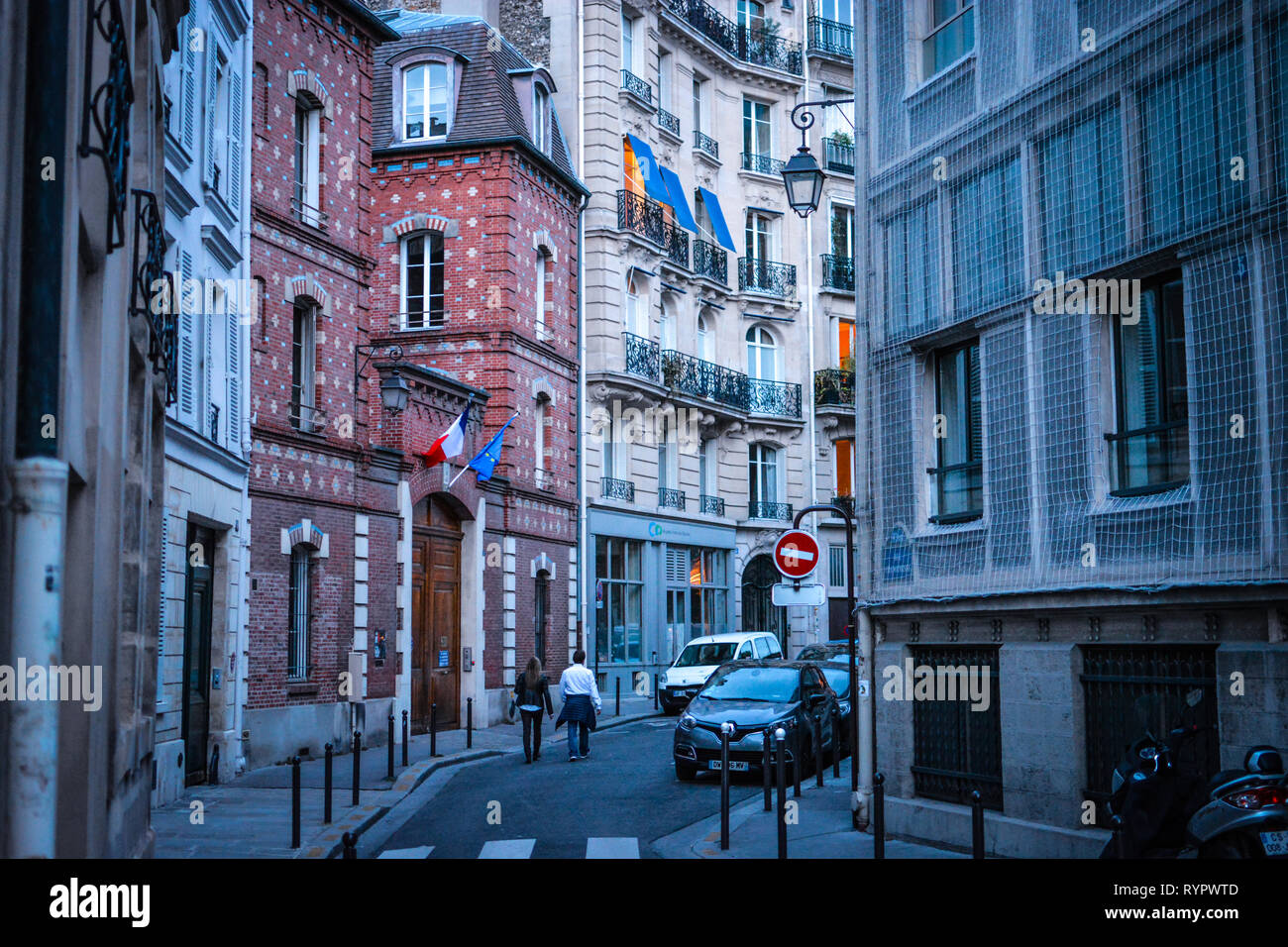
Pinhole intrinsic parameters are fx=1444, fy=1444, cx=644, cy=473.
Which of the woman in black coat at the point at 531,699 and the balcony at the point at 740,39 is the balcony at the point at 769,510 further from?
the woman in black coat at the point at 531,699

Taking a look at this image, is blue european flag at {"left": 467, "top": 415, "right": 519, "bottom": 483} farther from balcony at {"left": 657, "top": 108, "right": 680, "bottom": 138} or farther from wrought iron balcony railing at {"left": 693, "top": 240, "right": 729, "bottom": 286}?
balcony at {"left": 657, "top": 108, "right": 680, "bottom": 138}

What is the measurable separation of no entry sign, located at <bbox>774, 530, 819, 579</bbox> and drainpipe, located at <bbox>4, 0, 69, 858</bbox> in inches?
429

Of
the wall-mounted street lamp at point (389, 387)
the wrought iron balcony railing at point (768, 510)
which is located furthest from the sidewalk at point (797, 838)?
the wrought iron balcony railing at point (768, 510)

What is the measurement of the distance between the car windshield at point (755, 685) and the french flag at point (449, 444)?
23.7 ft

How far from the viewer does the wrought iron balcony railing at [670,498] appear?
132 feet

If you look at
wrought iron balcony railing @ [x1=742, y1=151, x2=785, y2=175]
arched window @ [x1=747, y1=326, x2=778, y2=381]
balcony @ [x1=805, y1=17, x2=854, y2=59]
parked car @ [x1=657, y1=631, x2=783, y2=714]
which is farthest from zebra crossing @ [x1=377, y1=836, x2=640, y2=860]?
balcony @ [x1=805, y1=17, x2=854, y2=59]

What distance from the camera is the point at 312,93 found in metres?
23.7

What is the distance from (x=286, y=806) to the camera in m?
16.3

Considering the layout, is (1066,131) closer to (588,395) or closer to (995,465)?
(995,465)

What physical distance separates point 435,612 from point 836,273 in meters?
23.2

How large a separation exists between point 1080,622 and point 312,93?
54.1 ft

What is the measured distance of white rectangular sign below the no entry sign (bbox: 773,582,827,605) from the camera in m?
16.9
